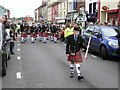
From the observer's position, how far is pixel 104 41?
1538 cm

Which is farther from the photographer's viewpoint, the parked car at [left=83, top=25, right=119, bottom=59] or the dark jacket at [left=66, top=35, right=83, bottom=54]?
the parked car at [left=83, top=25, right=119, bottom=59]

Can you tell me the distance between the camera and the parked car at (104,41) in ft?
48.5

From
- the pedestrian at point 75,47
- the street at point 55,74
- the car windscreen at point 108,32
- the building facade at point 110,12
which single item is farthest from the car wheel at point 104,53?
the building facade at point 110,12

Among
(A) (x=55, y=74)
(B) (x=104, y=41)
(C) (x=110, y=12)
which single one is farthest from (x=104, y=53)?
(C) (x=110, y=12)

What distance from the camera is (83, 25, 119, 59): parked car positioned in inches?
583

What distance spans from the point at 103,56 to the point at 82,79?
516cm

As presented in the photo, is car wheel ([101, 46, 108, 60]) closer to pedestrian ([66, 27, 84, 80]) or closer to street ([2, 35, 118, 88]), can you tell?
street ([2, 35, 118, 88])

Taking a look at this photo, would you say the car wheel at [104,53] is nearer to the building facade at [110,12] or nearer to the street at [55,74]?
the street at [55,74]

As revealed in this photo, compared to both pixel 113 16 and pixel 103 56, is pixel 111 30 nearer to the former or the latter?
→ pixel 103 56

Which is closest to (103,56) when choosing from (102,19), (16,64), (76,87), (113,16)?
(16,64)

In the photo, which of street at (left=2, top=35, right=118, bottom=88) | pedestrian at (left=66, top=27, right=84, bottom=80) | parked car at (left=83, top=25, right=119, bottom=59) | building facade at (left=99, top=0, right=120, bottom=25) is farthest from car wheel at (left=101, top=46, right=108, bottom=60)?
building facade at (left=99, top=0, right=120, bottom=25)

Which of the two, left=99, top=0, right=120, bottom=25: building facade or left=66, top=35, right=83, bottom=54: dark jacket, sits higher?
Answer: left=99, top=0, right=120, bottom=25: building facade

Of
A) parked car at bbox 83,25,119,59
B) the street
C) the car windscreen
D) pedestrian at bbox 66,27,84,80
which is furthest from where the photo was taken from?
the car windscreen

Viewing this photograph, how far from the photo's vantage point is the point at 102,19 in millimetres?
40344
